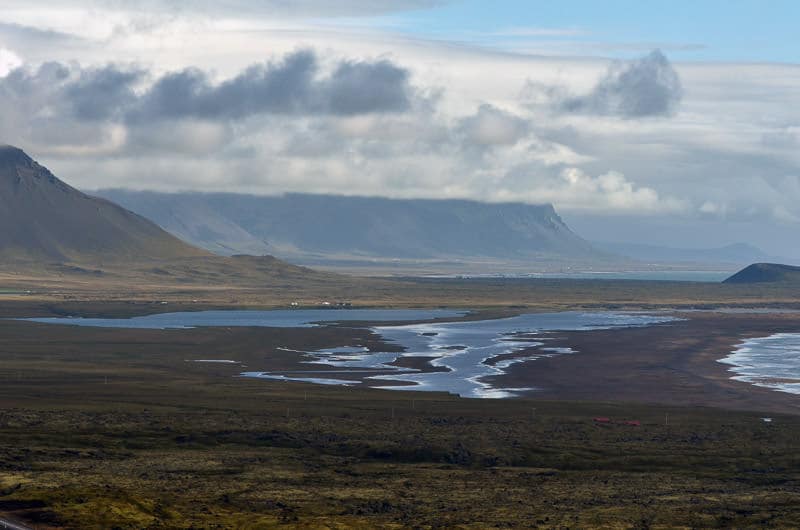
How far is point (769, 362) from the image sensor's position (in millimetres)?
154500

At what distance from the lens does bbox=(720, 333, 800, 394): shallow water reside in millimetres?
130375

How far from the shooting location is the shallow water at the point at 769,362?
130375 millimetres

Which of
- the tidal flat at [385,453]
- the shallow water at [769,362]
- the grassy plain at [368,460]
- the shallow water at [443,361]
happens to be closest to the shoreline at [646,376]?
the tidal flat at [385,453]

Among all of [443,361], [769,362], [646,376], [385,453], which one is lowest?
[385,453]

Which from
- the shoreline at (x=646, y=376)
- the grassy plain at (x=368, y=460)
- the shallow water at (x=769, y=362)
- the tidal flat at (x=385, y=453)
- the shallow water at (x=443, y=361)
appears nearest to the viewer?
the grassy plain at (x=368, y=460)

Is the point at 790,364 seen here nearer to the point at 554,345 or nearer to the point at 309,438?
the point at 554,345

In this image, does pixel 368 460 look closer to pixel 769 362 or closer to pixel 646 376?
pixel 646 376

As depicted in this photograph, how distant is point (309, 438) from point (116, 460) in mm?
14951

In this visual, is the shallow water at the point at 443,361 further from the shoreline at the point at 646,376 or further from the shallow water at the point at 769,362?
the shallow water at the point at 769,362

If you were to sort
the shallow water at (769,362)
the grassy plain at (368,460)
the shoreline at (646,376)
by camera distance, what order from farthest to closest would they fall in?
the shallow water at (769,362) < the shoreline at (646,376) < the grassy plain at (368,460)

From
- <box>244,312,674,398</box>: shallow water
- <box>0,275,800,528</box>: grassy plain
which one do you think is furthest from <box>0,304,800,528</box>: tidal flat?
<box>244,312,674,398</box>: shallow water

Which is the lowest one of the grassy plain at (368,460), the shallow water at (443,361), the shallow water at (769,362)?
the grassy plain at (368,460)

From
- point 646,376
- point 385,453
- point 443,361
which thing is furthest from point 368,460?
point 443,361

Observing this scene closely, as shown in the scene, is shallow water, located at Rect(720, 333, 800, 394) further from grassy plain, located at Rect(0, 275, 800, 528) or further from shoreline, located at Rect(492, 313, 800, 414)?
grassy plain, located at Rect(0, 275, 800, 528)
